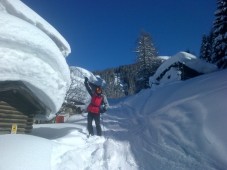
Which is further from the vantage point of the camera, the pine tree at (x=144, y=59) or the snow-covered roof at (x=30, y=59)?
the pine tree at (x=144, y=59)

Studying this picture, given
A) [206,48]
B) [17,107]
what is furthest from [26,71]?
[206,48]

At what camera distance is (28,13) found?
37.2 ft

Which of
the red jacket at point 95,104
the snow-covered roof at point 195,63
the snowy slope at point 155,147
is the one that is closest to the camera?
the snowy slope at point 155,147

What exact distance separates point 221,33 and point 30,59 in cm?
2177

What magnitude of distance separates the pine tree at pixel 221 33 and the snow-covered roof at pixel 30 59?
19.2 meters

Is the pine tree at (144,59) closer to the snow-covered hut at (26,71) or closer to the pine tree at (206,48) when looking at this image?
the pine tree at (206,48)

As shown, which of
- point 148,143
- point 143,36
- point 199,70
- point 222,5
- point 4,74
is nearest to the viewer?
point 4,74

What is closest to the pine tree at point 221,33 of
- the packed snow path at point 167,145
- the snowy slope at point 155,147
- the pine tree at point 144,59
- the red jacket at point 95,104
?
the pine tree at point 144,59

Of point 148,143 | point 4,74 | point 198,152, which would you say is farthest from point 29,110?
point 198,152

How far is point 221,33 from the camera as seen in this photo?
87.5 feet

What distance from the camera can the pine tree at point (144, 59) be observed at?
140 ft

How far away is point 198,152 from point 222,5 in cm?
2272

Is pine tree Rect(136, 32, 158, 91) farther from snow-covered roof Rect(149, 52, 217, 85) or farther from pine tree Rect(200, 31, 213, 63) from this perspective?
pine tree Rect(200, 31, 213, 63)

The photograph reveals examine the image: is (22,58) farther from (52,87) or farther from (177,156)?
(177,156)
